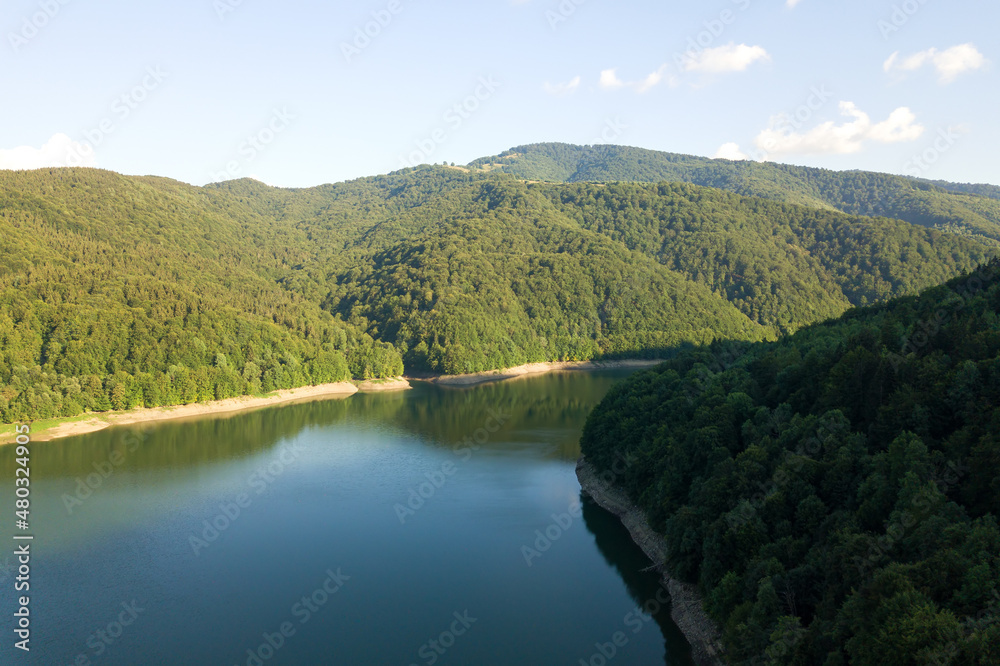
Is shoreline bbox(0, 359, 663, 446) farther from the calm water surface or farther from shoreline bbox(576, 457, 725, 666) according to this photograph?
shoreline bbox(576, 457, 725, 666)

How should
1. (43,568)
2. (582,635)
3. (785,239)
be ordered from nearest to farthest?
(582,635)
(43,568)
(785,239)

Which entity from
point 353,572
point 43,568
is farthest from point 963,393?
point 43,568

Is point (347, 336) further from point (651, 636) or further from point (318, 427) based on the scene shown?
point (651, 636)

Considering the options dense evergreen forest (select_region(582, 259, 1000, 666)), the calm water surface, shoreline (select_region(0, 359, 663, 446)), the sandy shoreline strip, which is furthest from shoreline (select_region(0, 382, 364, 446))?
dense evergreen forest (select_region(582, 259, 1000, 666))

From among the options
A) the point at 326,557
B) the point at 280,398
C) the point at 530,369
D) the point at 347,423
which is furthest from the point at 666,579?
the point at 530,369

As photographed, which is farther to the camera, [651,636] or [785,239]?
[785,239]
